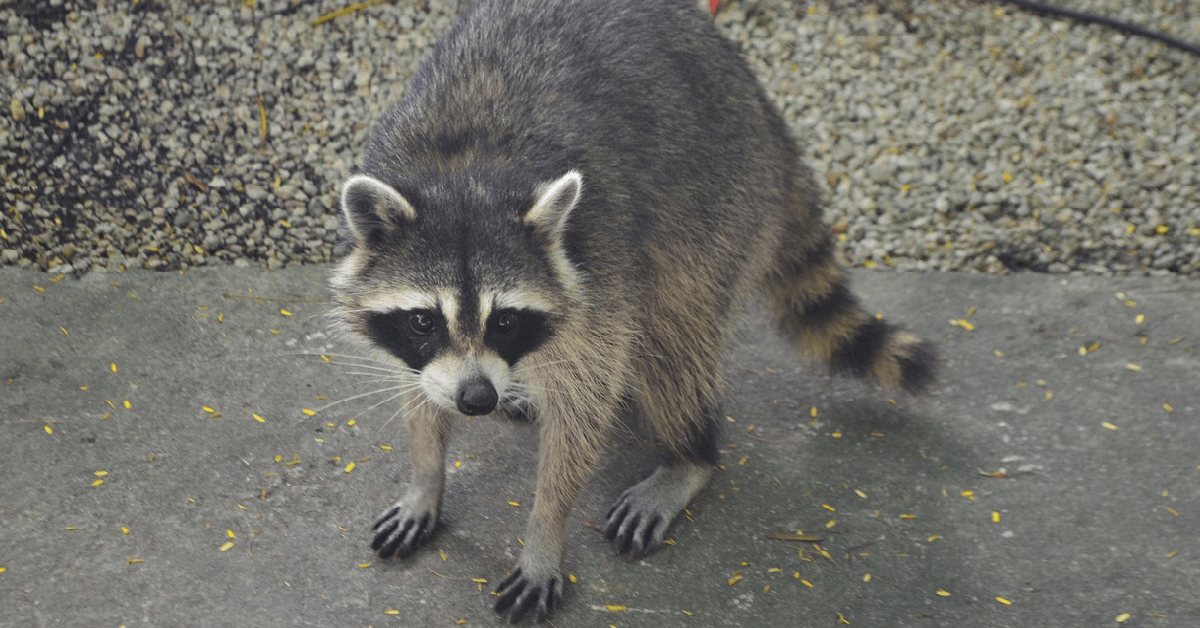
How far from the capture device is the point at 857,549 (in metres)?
3.26

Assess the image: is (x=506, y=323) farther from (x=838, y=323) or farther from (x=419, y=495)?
(x=838, y=323)

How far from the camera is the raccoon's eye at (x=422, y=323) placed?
8.84 ft

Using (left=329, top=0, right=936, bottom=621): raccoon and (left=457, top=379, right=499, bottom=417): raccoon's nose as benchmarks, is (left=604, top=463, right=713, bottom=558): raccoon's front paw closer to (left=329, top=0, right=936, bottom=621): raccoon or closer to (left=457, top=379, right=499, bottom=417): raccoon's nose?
(left=329, top=0, right=936, bottom=621): raccoon

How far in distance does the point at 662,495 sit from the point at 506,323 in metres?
0.95

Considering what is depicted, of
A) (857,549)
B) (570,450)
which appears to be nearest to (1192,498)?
(857,549)

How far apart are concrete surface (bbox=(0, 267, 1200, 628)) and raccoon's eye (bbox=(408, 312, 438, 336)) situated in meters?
0.82

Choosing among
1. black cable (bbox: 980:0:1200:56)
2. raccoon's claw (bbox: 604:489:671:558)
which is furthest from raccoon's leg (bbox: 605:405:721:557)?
black cable (bbox: 980:0:1200:56)

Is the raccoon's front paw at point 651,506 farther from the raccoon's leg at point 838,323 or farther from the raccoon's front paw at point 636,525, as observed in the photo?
the raccoon's leg at point 838,323

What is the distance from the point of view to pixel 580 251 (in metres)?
2.91

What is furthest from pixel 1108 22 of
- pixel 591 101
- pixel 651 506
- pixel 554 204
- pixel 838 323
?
pixel 554 204

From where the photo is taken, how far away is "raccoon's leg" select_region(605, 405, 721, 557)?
325 centimetres

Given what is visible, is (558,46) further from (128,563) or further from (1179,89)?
(1179,89)

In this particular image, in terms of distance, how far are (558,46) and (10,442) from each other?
217 centimetres

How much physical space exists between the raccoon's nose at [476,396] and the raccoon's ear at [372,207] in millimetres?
450
